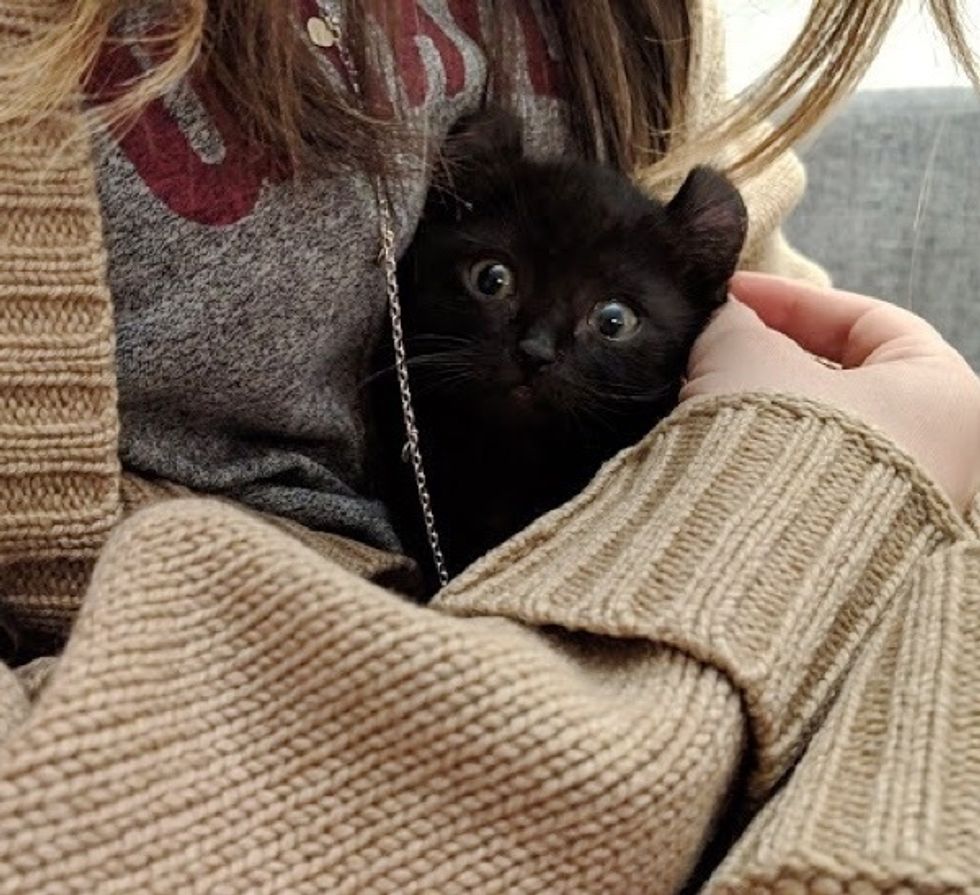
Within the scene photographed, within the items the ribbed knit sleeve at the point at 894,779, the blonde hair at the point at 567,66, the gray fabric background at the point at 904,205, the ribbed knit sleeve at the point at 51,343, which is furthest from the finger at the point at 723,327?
the gray fabric background at the point at 904,205

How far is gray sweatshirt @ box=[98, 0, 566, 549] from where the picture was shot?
735 mm

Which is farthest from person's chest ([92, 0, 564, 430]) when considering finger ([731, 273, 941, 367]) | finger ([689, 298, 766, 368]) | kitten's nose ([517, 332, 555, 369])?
finger ([731, 273, 941, 367])

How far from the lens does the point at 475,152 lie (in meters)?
0.91

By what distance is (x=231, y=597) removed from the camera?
54 centimetres

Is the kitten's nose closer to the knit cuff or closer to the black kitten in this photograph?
the black kitten

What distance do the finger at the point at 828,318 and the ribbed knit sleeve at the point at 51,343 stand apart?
0.56m

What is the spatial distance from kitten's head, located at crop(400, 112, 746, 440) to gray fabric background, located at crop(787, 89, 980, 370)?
0.84 m

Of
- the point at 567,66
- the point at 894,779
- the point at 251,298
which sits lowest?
the point at 894,779

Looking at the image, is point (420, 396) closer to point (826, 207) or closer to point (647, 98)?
point (647, 98)

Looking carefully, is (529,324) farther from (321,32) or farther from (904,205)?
(904,205)

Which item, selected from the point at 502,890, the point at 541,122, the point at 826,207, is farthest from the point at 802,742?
the point at 826,207

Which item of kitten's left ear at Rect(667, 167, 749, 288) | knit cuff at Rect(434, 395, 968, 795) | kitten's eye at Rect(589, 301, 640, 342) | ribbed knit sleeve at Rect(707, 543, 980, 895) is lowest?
ribbed knit sleeve at Rect(707, 543, 980, 895)

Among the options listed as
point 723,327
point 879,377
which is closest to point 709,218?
point 723,327

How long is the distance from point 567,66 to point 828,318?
28cm
